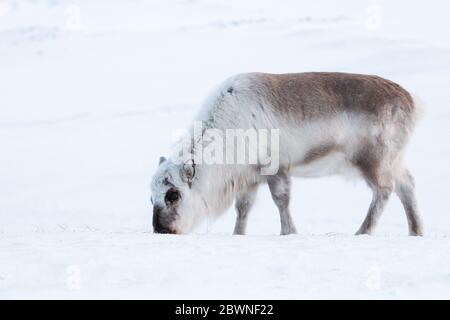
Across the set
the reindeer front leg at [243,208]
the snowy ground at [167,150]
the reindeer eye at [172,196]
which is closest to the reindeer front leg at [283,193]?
the snowy ground at [167,150]

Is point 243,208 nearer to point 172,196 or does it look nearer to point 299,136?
point 299,136

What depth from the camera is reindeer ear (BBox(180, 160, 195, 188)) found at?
933 cm

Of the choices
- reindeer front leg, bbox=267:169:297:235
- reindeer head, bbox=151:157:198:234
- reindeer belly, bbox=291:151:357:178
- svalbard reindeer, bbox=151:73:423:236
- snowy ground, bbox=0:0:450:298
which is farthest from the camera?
reindeer belly, bbox=291:151:357:178

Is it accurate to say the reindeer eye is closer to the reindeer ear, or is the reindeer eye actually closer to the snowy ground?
the reindeer ear

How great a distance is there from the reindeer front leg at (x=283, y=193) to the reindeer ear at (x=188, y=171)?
85 centimetres

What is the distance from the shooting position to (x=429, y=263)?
285 inches

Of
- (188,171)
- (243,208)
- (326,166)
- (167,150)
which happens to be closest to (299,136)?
(326,166)

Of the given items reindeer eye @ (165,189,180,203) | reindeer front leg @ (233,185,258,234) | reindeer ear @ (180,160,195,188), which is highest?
reindeer ear @ (180,160,195,188)

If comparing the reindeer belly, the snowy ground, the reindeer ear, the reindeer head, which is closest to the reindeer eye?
the reindeer head

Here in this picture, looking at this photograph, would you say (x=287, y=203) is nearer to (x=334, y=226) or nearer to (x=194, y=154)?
(x=194, y=154)

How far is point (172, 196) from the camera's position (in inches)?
367

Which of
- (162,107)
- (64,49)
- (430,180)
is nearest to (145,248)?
(430,180)
